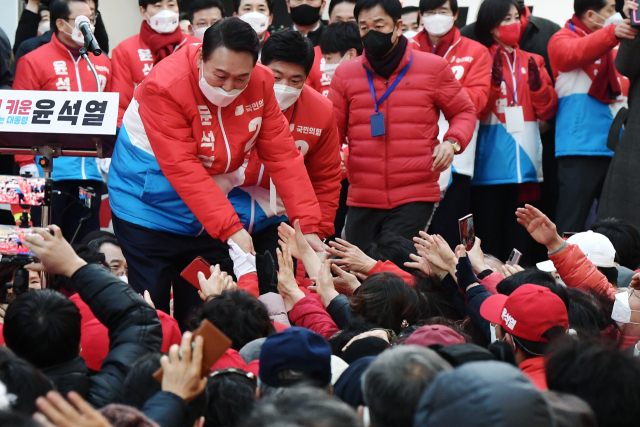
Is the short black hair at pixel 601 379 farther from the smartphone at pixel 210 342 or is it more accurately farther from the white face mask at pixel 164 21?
the white face mask at pixel 164 21

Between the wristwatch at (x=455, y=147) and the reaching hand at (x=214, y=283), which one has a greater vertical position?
the wristwatch at (x=455, y=147)

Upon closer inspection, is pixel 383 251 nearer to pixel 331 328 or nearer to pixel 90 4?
pixel 331 328

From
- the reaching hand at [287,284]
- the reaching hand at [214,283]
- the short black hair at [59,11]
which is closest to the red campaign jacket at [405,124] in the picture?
the reaching hand at [287,284]

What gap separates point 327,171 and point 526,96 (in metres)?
2.27

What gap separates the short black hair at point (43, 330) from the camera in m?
2.44

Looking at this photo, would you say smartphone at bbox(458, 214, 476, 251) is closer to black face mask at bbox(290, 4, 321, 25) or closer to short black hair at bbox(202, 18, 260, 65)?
short black hair at bbox(202, 18, 260, 65)

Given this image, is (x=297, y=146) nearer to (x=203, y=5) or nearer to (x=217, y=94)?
(x=217, y=94)

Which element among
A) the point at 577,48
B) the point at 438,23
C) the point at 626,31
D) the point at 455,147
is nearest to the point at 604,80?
the point at 577,48

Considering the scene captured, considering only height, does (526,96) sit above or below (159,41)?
below

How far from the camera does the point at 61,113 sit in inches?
140

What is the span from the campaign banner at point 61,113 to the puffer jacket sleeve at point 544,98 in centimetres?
378

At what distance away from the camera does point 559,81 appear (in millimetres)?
6480

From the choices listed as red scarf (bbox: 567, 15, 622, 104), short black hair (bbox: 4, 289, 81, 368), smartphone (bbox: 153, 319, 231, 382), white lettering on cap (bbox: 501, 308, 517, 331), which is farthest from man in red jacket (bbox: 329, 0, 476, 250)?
smartphone (bbox: 153, 319, 231, 382)

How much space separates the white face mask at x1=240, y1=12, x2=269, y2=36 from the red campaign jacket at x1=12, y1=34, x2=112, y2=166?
43.2 inches
